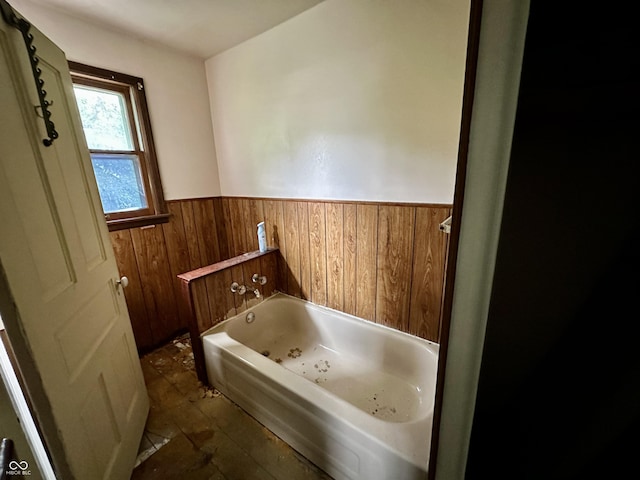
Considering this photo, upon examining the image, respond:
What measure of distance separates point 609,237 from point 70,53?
2.62m

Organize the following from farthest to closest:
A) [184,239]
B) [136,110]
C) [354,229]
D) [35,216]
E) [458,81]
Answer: [184,239], [136,110], [354,229], [458,81], [35,216]

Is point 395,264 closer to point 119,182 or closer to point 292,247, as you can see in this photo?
point 292,247

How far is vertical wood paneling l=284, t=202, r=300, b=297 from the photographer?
2.10 m

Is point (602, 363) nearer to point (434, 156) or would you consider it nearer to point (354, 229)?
point (434, 156)

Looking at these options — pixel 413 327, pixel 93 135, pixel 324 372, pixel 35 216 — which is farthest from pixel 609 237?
pixel 93 135

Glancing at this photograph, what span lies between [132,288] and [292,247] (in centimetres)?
130

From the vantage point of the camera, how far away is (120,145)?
1.94 meters

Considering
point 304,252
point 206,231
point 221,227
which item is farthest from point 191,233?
point 304,252

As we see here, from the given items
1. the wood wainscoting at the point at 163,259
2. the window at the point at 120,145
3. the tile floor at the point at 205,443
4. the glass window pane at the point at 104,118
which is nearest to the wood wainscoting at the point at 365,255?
the wood wainscoting at the point at 163,259

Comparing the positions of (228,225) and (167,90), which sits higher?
(167,90)

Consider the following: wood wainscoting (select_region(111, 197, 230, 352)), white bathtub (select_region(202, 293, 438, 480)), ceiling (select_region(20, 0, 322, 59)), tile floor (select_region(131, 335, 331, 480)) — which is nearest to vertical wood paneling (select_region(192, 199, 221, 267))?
wood wainscoting (select_region(111, 197, 230, 352))

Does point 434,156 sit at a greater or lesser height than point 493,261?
greater

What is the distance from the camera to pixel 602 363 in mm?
323

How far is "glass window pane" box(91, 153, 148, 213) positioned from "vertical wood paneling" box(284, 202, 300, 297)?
1.19 metres
